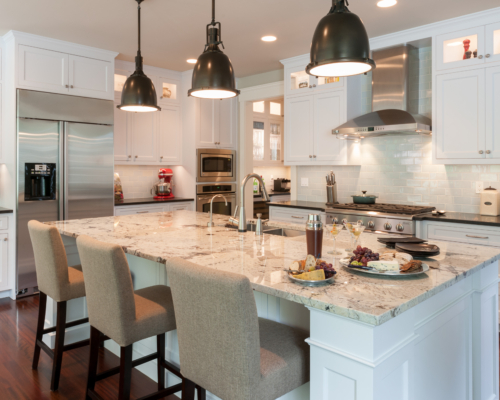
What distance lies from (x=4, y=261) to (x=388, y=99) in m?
4.23

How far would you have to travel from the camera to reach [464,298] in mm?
1821

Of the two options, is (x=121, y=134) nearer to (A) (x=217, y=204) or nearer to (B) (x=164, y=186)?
(B) (x=164, y=186)

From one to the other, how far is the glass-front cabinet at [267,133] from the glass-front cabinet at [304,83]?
2019mm

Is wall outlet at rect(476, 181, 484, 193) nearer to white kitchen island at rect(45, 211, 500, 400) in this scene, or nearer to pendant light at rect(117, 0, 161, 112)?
white kitchen island at rect(45, 211, 500, 400)

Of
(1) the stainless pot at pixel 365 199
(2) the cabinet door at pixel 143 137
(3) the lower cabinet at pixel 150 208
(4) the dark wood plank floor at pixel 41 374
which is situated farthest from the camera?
(2) the cabinet door at pixel 143 137

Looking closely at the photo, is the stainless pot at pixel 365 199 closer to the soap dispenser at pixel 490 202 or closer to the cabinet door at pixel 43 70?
the soap dispenser at pixel 490 202

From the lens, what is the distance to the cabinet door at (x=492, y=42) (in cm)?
342

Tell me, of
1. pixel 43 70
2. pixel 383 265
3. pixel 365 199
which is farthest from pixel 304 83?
pixel 383 265

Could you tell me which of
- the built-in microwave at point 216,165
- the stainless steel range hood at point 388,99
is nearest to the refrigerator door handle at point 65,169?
the built-in microwave at point 216,165

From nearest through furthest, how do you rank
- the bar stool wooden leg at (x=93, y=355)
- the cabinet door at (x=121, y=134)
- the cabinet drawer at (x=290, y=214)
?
the bar stool wooden leg at (x=93, y=355) < the cabinet drawer at (x=290, y=214) < the cabinet door at (x=121, y=134)

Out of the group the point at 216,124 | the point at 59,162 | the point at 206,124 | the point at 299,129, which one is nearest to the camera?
the point at 59,162

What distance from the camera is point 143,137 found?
5305 millimetres

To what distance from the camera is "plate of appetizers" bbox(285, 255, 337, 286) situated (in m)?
1.39

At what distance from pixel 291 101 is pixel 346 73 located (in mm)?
3032
